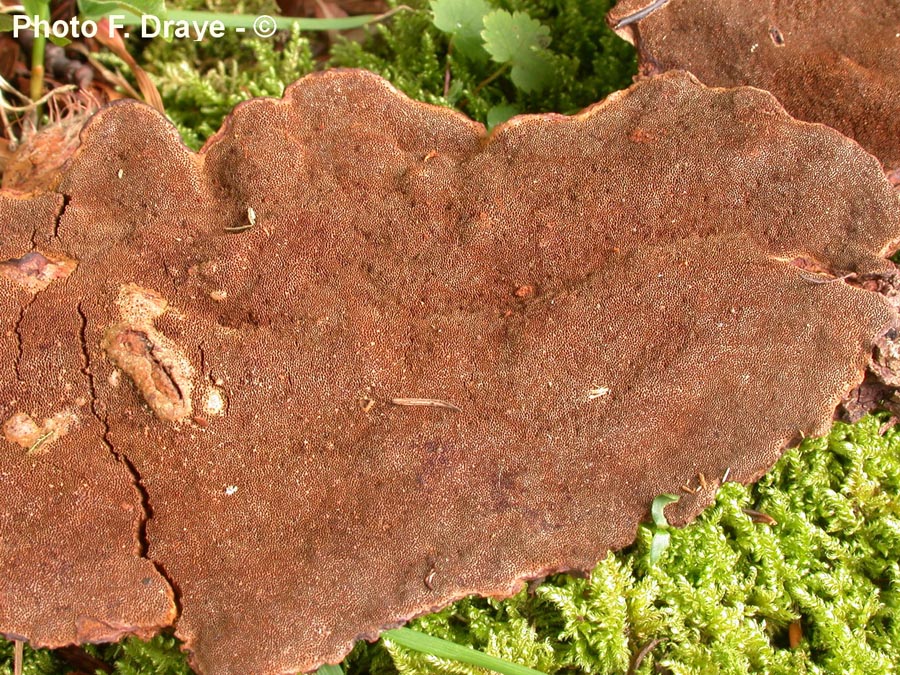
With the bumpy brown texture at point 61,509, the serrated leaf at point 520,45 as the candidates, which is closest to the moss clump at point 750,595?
the bumpy brown texture at point 61,509

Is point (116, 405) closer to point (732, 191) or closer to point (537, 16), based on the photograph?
point (732, 191)

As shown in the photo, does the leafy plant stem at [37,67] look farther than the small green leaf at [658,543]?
Yes

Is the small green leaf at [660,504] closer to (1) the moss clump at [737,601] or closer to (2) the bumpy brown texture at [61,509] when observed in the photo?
(1) the moss clump at [737,601]

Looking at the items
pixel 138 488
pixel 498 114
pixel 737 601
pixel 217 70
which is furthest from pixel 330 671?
pixel 217 70

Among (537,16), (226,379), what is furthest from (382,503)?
(537,16)

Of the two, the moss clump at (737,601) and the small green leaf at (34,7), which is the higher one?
the small green leaf at (34,7)

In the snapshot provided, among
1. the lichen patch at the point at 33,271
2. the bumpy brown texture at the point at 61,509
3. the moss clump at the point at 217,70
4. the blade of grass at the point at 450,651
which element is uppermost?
the moss clump at the point at 217,70

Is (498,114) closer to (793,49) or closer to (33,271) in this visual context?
(793,49)
